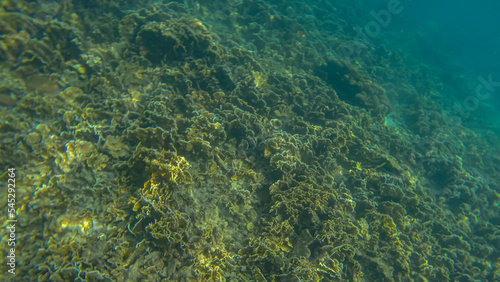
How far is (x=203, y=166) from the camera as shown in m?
5.79

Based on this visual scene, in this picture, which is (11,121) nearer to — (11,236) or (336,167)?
(11,236)

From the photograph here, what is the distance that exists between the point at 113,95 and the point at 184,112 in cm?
217

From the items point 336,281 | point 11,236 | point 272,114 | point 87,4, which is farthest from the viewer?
point 87,4

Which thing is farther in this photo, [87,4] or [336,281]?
[87,4]

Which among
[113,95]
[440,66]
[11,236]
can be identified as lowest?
[11,236]

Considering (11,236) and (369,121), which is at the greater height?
(369,121)

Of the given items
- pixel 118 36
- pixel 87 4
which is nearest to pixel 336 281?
pixel 118 36

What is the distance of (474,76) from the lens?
1087 inches

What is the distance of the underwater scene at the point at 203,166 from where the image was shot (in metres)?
4.34

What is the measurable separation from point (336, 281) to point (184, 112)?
593 cm

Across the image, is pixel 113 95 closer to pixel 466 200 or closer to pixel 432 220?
pixel 432 220

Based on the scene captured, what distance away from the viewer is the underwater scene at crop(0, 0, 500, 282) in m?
4.34

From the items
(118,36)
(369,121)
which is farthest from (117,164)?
(369,121)

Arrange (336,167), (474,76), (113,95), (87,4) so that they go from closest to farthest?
1. (113,95)
2. (336,167)
3. (87,4)
4. (474,76)
